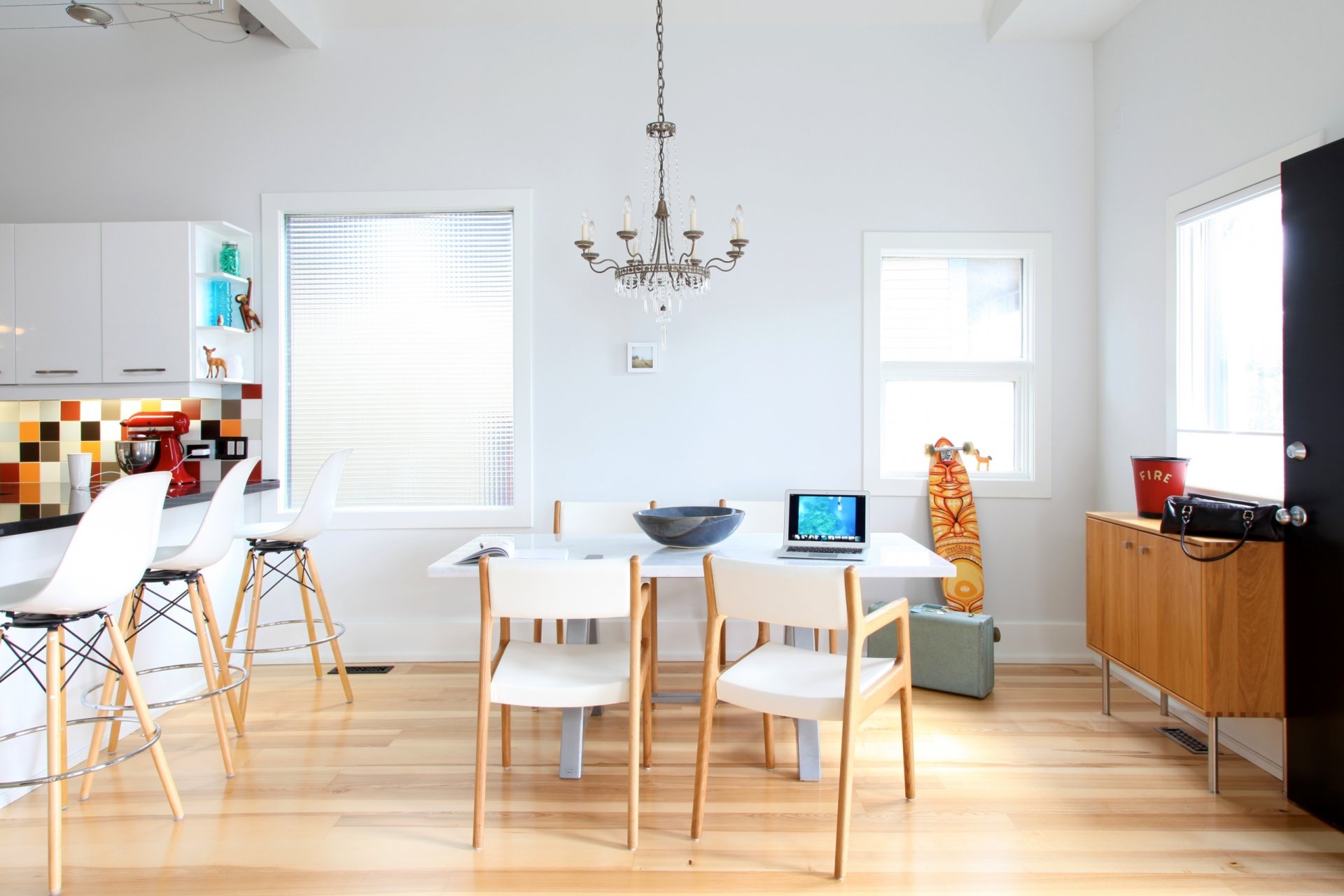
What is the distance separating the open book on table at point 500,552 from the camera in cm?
288

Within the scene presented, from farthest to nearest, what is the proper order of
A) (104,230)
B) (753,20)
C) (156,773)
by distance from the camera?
(753,20), (104,230), (156,773)

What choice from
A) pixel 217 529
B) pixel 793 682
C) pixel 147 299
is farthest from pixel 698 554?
pixel 147 299

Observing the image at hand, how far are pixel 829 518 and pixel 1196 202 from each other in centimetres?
204

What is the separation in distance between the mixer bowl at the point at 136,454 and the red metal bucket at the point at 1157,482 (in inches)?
167

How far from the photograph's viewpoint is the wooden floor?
2.28 meters

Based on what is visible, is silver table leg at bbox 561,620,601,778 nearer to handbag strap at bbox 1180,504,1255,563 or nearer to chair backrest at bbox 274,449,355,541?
chair backrest at bbox 274,449,355,541

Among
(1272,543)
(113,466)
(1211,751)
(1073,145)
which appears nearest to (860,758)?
(1211,751)

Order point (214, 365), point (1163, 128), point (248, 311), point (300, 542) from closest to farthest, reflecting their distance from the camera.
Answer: point (300, 542) → point (1163, 128) → point (214, 365) → point (248, 311)

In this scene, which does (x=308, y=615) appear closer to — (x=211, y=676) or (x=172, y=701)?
(x=172, y=701)

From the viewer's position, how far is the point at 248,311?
13.9 feet

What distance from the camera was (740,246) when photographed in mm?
3170

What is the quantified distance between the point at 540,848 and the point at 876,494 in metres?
2.57

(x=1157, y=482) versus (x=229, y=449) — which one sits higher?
(x=229, y=449)

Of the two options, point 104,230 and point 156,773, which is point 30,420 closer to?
point 104,230
